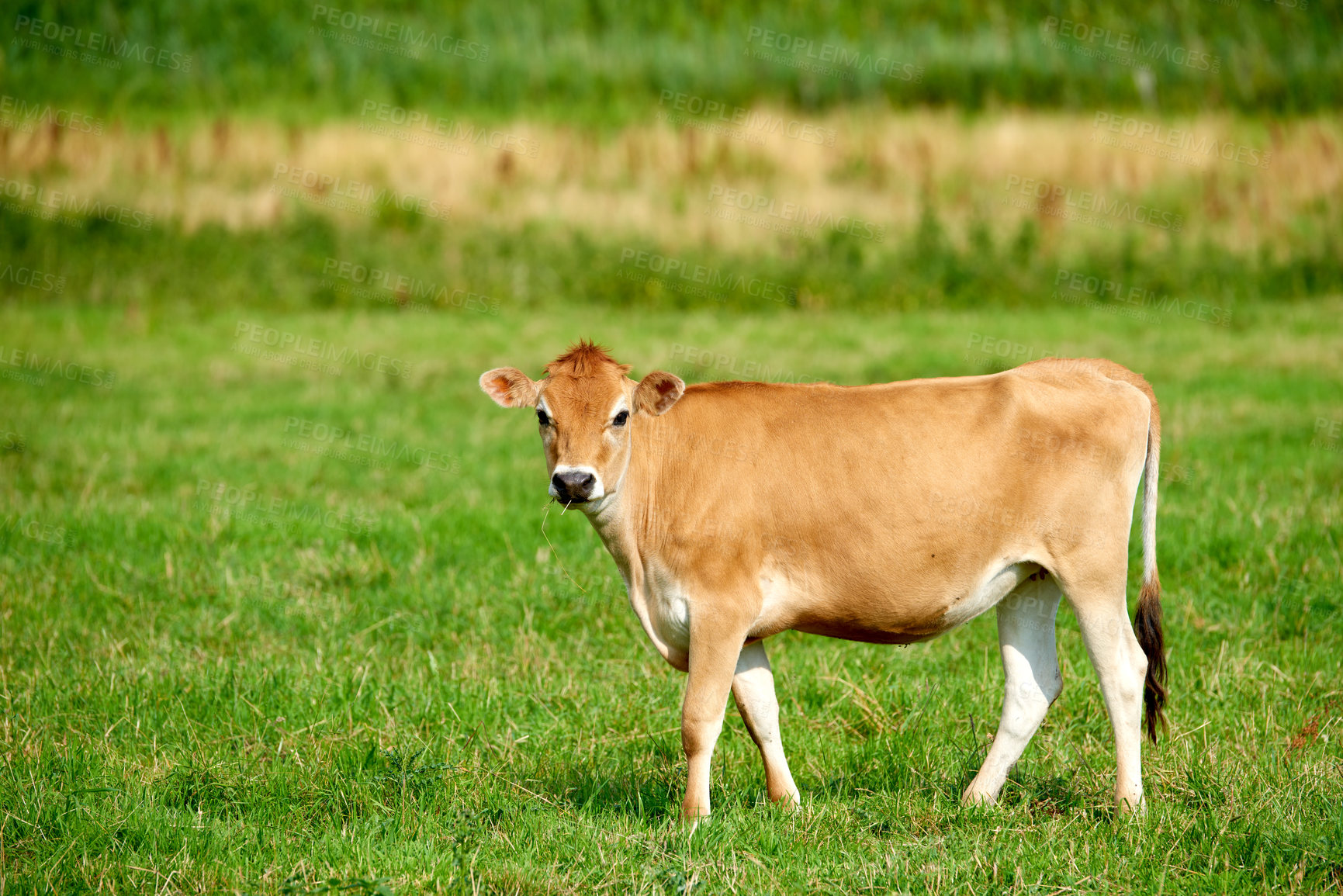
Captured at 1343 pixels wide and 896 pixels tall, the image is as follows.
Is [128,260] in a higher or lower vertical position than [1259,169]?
lower

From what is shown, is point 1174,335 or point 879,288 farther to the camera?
point 879,288

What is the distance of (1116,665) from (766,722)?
1.41 meters

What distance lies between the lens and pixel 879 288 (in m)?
17.2

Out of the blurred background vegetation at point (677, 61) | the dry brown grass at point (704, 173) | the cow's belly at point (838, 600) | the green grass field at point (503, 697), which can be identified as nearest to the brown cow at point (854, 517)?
the cow's belly at point (838, 600)

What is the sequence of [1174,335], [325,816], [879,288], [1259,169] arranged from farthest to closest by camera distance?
[1259,169] → [879,288] → [1174,335] → [325,816]

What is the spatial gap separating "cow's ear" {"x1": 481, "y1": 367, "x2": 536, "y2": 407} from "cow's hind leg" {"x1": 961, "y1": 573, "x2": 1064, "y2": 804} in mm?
2177

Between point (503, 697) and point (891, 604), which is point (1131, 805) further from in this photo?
point (503, 697)

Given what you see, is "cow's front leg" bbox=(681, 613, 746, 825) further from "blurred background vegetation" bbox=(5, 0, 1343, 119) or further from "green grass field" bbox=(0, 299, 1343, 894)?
"blurred background vegetation" bbox=(5, 0, 1343, 119)

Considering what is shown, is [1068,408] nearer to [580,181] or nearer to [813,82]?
[580,181]

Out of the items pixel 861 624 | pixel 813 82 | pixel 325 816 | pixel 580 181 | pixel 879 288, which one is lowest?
pixel 325 816

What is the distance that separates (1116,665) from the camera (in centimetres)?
516

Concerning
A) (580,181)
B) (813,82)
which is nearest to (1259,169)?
(813,82)

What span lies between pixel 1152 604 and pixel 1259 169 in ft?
50.9

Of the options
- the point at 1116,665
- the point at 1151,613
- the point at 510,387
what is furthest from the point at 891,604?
the point at 510,387
